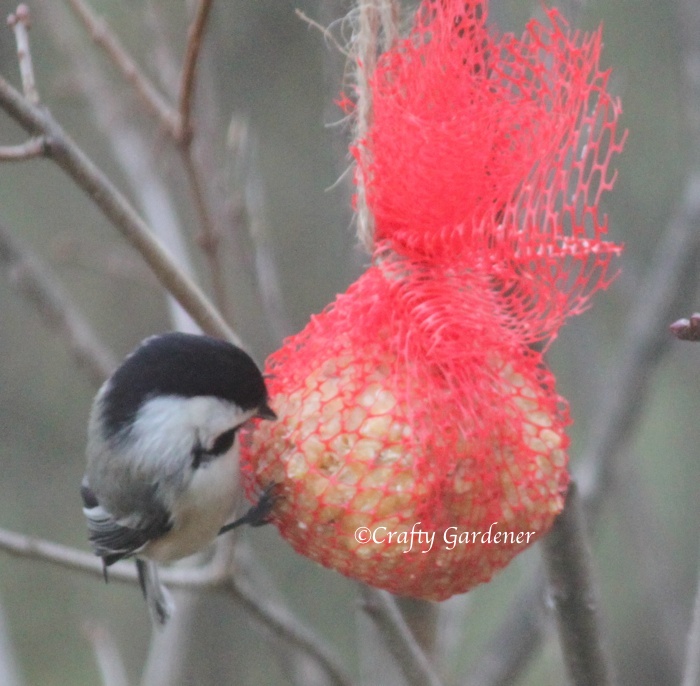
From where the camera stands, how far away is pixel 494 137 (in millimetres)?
1183

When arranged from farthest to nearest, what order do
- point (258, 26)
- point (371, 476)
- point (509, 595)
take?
point (509, 595)
point (258, 26)
point (371, 476)

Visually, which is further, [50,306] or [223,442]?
[50,306]

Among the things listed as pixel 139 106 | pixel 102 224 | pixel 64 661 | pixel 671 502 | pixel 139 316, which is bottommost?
pixel 671 502

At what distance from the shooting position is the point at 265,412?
46.1 inches

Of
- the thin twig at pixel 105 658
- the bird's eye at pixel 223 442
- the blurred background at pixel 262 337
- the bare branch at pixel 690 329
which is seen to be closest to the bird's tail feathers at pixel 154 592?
the thin twig at pixel 105 658

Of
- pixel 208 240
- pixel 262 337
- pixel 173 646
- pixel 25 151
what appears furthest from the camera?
pixel 262 337

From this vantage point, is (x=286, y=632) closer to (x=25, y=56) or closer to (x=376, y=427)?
(x=376, y=427)

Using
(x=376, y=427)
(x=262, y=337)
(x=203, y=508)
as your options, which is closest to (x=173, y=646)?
(x=203, y=508)

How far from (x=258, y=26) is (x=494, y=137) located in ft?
7.03

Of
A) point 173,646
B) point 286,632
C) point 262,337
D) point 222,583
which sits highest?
point 222,583

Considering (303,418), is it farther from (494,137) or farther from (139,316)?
(139,316)

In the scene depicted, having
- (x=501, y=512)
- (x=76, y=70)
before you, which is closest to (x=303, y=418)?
(x=501, y=512)

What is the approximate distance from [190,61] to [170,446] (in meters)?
0.50

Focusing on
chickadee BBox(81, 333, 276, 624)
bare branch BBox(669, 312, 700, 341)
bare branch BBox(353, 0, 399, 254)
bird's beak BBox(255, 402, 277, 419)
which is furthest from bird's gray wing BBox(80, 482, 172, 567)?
bare branch BBox(669, 312, 700, 341)
